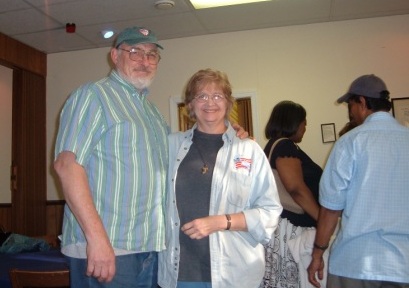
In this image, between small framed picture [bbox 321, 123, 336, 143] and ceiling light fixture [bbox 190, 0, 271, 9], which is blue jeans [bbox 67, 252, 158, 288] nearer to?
ceiling light fixture [bbox 190, 0, 271, 9]

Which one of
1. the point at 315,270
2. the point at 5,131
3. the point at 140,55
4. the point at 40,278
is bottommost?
the point at 315,270

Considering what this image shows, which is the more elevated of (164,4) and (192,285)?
(164,4)

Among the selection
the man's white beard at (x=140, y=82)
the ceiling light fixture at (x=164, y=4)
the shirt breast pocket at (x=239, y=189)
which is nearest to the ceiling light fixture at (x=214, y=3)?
the ceiling light fixture at (x=164, y=4)

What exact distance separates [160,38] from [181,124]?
95 centimetres

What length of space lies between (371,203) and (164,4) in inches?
95.9

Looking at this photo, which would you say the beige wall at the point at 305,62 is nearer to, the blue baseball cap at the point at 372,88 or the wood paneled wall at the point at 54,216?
the wood paneled wall at the point at 54,216

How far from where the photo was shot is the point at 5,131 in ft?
15.3

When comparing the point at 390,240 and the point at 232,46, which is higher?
the point at 232,46

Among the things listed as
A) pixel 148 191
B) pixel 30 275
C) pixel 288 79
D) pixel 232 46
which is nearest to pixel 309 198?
pixel 148 191

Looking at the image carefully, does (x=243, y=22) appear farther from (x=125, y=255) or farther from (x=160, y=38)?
(x=125, y=255)

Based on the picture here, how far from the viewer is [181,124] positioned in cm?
421

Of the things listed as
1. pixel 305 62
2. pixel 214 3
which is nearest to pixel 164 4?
pixel 214 3

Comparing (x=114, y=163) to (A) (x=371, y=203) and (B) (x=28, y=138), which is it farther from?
(B) (x=28, y=138)

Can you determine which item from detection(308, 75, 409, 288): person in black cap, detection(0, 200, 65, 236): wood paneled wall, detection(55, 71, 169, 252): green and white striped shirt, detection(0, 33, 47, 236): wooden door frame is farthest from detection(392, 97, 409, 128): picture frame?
detection(0, 33, 47, 236): wooden door frame
